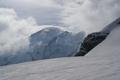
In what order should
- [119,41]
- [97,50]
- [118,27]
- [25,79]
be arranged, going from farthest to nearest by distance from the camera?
[118,27] → [119,41] → [97,50] → [25,79]

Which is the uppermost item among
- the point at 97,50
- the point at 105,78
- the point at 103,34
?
the point at 103,34

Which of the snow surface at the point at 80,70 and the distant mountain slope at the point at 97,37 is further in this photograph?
the distant mountain slope at the point at 97,37

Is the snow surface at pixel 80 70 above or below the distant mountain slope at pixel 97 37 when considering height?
below

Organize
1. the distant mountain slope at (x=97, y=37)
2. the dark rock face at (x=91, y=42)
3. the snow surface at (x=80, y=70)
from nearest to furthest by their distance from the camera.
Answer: the snow surface at (x=80, y=70) < the distant mountain slope at (x=97, y=37) < the dark rock face at (x=91, y=42)

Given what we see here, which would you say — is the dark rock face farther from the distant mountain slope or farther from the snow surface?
the snow surface

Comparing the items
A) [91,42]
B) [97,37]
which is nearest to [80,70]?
[97,37]

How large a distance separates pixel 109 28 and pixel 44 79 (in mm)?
33235

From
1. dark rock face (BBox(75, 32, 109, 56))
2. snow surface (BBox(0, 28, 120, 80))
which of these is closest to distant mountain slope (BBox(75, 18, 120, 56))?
dark rock face (BBox(75, 32, 109, 56))

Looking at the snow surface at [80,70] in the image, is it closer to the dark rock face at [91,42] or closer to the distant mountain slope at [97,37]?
the distant mountain slope at [97,37]

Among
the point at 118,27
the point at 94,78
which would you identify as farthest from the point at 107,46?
the point at 94,78

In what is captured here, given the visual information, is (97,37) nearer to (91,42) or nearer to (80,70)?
(91,42)

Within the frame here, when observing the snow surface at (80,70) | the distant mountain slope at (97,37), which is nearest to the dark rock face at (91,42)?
the distant mountain slope at (97,37)

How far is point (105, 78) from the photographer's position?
42.1ft

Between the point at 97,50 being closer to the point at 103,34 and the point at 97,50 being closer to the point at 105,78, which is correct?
the point at 103,34
